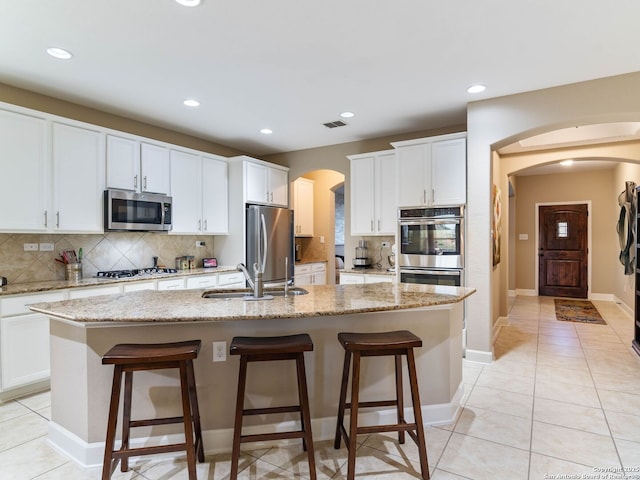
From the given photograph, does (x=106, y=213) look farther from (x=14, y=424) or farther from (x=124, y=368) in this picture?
(x=124, y=368)

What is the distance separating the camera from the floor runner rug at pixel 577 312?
573 centimetres

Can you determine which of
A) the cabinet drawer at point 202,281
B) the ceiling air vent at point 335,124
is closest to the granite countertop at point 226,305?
the cabinet drawer at point 202,281

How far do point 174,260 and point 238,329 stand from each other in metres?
3.03

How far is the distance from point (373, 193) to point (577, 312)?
4434 millimetres

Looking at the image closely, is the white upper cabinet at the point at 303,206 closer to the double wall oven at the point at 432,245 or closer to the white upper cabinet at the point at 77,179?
the double wall oven at the point at 432,245

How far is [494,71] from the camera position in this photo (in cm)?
309

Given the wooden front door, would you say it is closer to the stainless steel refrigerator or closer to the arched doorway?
the arched doorway

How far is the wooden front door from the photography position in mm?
7652

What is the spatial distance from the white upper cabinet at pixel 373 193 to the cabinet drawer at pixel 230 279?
1.69 metres

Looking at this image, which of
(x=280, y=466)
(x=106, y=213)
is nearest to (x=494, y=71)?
(x=280, y=466)

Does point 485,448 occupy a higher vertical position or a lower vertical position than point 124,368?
lower

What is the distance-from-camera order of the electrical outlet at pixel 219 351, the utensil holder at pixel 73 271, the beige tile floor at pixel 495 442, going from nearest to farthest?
1. the beige tile floor at pixel 495 442
2. the electrical outlet at pixel 219 351
3. the utensil holder at pixel 73 271

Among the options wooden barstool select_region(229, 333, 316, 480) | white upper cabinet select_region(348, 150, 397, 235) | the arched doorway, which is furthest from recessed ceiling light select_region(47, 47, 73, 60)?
the arched doorway

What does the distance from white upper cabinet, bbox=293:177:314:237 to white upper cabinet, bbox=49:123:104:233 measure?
10.1 ft
